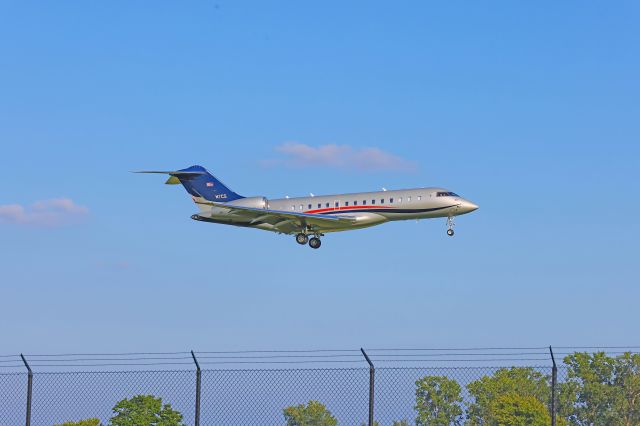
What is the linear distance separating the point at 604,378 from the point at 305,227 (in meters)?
71.9

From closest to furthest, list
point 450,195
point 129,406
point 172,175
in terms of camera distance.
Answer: point 450,195 → point 172,175 → point 129,406

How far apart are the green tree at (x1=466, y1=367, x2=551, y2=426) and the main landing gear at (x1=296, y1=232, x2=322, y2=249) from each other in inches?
1761

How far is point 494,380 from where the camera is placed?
373 feet

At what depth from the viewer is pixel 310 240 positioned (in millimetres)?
60969

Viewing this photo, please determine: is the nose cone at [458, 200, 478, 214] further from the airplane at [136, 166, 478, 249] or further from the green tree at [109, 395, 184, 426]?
the green tree at [109, 395, 184, 426]

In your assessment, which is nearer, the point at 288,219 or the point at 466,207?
the point at 466,207

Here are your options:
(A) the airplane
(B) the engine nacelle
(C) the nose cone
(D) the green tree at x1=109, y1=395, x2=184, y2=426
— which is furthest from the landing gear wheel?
(D) the green tree at x1=109, y1=395, x2=184, y2=426

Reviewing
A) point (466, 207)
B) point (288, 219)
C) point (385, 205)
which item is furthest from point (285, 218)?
point (466, 207)

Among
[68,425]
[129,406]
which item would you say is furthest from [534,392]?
[68,425]

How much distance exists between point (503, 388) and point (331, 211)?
59.5 m

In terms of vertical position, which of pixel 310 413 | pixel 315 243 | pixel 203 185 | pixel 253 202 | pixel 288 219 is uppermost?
pixel 203 185

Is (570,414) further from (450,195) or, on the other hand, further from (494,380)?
(450,195)

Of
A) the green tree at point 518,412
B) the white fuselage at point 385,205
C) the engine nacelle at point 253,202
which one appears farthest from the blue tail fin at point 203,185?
the green tree at point 518,412

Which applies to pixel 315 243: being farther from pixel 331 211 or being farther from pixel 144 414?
pixel 144 414
